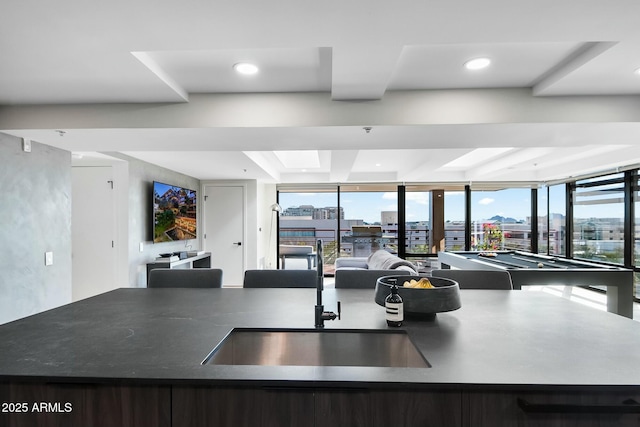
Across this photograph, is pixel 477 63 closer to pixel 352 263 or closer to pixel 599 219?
pixel 352 263

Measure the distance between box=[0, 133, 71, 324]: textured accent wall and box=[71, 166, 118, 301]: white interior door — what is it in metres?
1.06

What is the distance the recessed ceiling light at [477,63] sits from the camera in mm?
2004

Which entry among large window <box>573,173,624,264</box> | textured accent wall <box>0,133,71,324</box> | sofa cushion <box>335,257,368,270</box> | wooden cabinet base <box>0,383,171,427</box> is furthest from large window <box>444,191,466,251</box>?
wooden cabinet base <box>0,383,171,427</box>

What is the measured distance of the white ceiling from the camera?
1428 millimetres

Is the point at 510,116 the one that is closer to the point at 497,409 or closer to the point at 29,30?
the point at 497,409

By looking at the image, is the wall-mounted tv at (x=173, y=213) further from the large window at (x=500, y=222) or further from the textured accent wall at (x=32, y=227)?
→ the large window at (x=500, y=222)

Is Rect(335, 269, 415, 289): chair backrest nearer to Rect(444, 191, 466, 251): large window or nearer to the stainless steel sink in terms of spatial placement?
the stainless steel sink

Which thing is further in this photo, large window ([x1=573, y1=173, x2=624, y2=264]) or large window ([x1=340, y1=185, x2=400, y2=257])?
large window ([x1=340, y1=185, x2=400, y2=257])

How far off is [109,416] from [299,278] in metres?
1.53

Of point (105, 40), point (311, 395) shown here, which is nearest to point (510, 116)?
point (311, 395)

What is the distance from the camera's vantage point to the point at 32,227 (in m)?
2.77

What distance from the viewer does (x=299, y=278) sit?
241cm

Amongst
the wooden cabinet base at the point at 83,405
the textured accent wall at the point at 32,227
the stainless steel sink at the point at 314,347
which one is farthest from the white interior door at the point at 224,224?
the wooden cabinet base at the point at 83,405

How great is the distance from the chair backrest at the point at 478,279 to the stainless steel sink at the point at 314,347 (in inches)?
42.1
